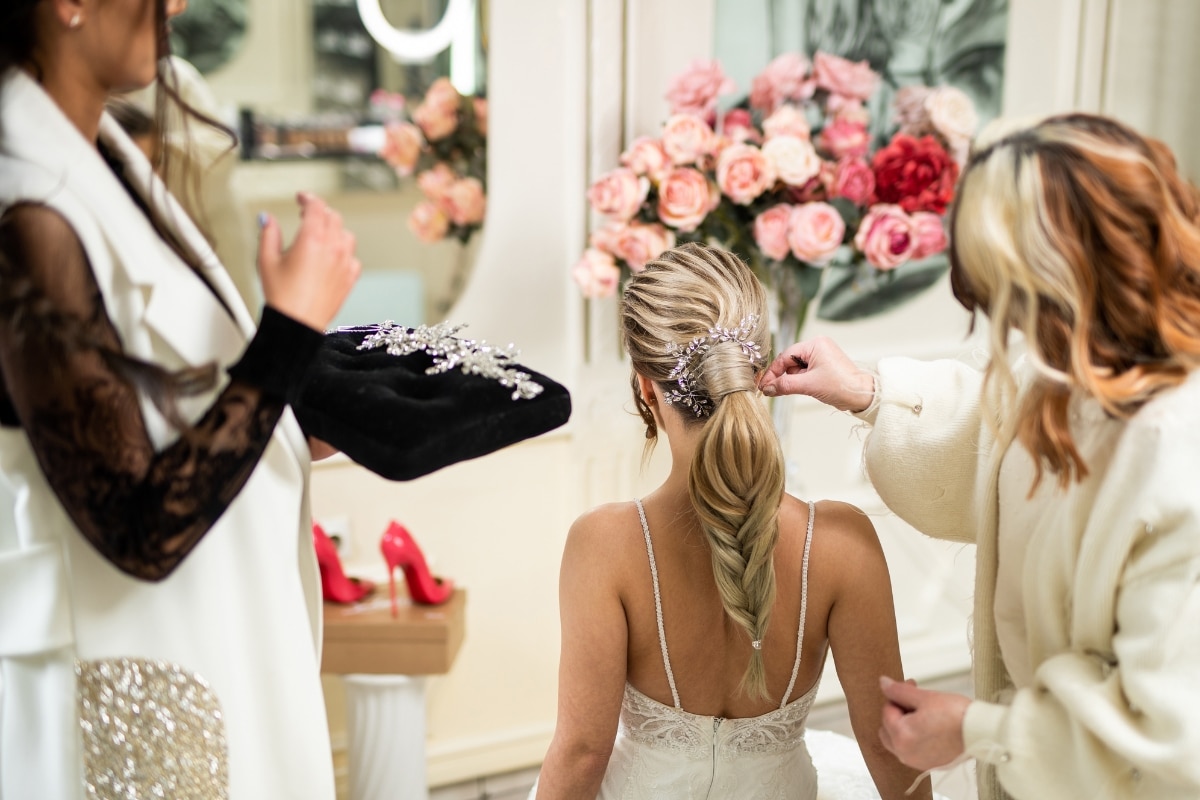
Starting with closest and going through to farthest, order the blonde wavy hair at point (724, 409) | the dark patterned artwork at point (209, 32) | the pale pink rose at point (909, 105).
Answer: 1. the blonde wavy hair at point (724, 409)
2. the dark patterned artwork at point (209, 32)
3. the pale pink rose at point (909, 105)

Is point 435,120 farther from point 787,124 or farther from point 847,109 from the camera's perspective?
point 847,109

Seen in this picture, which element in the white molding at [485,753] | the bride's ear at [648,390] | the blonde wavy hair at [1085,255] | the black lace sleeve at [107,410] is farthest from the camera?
the white molding at [485,753]

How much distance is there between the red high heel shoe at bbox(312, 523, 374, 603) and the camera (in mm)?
2439

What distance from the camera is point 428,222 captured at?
2.65 m

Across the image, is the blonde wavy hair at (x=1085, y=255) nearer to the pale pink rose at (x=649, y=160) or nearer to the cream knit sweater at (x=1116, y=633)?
the cream knit sweater at (x=1116, y=633)

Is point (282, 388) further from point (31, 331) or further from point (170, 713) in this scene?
point (170, 713)

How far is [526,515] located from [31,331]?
2.11 m

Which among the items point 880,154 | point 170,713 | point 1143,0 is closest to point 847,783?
point 170,713

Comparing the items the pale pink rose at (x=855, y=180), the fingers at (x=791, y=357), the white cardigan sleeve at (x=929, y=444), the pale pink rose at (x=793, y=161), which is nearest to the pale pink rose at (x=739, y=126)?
the pale pink rose at (x=793, y=161)

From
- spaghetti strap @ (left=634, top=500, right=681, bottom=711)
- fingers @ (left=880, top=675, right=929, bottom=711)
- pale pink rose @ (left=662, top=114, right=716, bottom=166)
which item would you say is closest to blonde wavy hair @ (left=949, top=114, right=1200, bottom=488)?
fingers @ (left=880, top=675, right=929, bottom=711)

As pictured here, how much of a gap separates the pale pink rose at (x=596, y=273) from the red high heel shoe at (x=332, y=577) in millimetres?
851

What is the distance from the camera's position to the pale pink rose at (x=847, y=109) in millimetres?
2559

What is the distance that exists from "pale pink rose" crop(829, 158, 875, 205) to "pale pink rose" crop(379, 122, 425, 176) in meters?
1.01

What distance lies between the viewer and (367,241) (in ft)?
8.59
